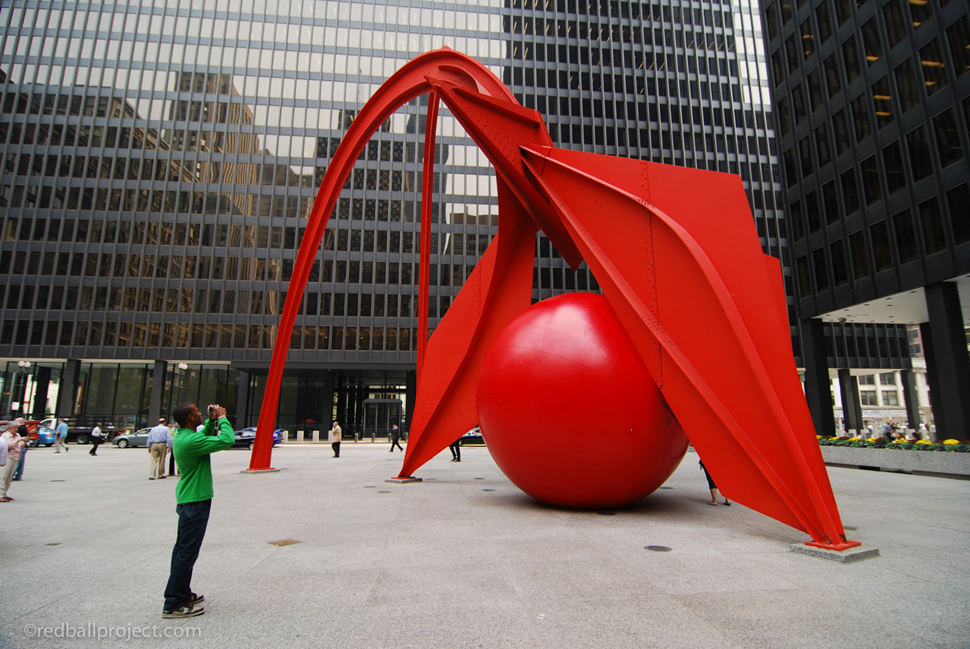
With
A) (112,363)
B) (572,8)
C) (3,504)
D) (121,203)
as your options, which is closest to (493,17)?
(572,8)

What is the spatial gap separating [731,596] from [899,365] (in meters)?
64.0

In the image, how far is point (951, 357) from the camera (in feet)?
68.5

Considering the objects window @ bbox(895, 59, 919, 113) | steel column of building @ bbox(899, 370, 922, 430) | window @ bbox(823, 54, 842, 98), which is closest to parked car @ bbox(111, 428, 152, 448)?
window @ bbox(823, 54, 842, 98)

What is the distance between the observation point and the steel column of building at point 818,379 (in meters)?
27.2

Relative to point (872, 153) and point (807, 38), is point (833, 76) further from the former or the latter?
point (872, 153)

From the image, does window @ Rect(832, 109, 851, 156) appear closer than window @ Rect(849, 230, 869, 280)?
No

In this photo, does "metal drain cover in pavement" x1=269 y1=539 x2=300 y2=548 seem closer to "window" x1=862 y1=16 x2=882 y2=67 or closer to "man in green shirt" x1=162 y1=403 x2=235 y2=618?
"man in green shirt" x1=162 y1=403 x2=235 y2=618

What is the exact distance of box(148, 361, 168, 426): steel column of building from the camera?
46719 mm

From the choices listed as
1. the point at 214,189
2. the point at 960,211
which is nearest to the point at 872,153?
the point at 960,211

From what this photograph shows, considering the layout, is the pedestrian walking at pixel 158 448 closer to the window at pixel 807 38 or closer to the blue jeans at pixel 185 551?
the blue jeans at pixel 185 551

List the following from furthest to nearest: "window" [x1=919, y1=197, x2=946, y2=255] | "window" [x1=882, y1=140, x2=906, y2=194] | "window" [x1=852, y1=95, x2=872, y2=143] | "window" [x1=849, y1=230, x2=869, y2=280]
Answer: "window" [x1=849, y1=230, x2=869, y2=280] < "window" [x1=852, y1=95, x2=872, y2=143] < "window" [x1=882, y1=140, x2=906, y2=194] < "window" [x1=919, y1=197, x2=946, y2=255]

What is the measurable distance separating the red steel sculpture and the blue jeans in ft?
21.3

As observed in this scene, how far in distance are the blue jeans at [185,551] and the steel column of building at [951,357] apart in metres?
26.9

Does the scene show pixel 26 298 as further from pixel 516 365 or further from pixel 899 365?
pixel 899 365
